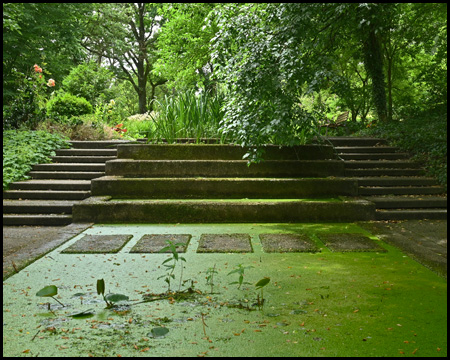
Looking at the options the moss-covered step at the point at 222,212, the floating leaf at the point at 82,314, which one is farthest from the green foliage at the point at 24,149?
the floating leaf at the point at 82,314

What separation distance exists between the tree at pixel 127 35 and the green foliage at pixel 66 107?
31.6ft

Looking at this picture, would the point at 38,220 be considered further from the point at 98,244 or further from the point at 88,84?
the point at 88,84

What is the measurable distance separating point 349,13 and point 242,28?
159cm

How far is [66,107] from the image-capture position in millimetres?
10781

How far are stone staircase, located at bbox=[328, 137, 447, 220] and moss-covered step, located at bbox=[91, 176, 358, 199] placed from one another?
2.13 ft

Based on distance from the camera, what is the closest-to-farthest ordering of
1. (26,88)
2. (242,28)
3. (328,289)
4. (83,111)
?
(328,289), (242,28), (26,88), (83,111)

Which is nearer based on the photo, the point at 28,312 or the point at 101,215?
the point at 28,312

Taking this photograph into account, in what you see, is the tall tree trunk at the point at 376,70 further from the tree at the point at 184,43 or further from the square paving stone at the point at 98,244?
the square paving stone at the point at 98,244

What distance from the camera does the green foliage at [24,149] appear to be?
25.5 feet

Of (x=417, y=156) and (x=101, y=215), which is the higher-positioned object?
(x=417, y=156)

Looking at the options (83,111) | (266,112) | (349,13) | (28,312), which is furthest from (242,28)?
(83,111)

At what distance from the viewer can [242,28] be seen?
19.7 feet

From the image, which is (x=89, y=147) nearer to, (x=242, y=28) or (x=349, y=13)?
(x=242, y=28)

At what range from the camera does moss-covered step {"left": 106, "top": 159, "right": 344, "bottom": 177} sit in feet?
24.1
